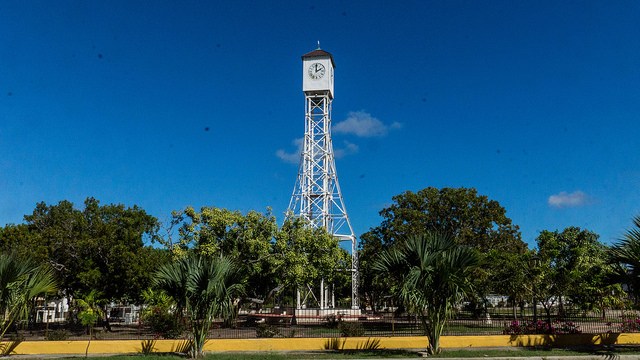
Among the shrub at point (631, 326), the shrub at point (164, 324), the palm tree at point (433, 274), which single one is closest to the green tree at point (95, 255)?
the shrub at point (164, 324)

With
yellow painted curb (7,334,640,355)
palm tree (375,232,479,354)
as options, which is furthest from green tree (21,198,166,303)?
palm tree (375,232,479,354)

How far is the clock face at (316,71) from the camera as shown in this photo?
50.3m

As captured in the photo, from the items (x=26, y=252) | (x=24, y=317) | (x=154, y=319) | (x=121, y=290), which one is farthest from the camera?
(x=121, y=290)

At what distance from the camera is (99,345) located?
20531mm

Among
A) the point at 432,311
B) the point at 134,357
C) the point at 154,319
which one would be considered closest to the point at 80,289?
the point at 154,319

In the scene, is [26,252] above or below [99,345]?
above

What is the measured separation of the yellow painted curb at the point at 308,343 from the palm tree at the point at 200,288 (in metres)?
2.51

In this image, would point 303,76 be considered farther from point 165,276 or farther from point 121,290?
point 165,276

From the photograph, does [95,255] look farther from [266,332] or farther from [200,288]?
[200,288]

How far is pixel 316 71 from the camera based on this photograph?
50.4 m

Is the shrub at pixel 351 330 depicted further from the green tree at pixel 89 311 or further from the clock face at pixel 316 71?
the clock face at pixel 316 71

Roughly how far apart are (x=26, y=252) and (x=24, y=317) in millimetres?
9910

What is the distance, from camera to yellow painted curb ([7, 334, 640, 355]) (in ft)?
66.9

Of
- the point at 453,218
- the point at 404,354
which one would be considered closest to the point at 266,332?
the point at 404,354
